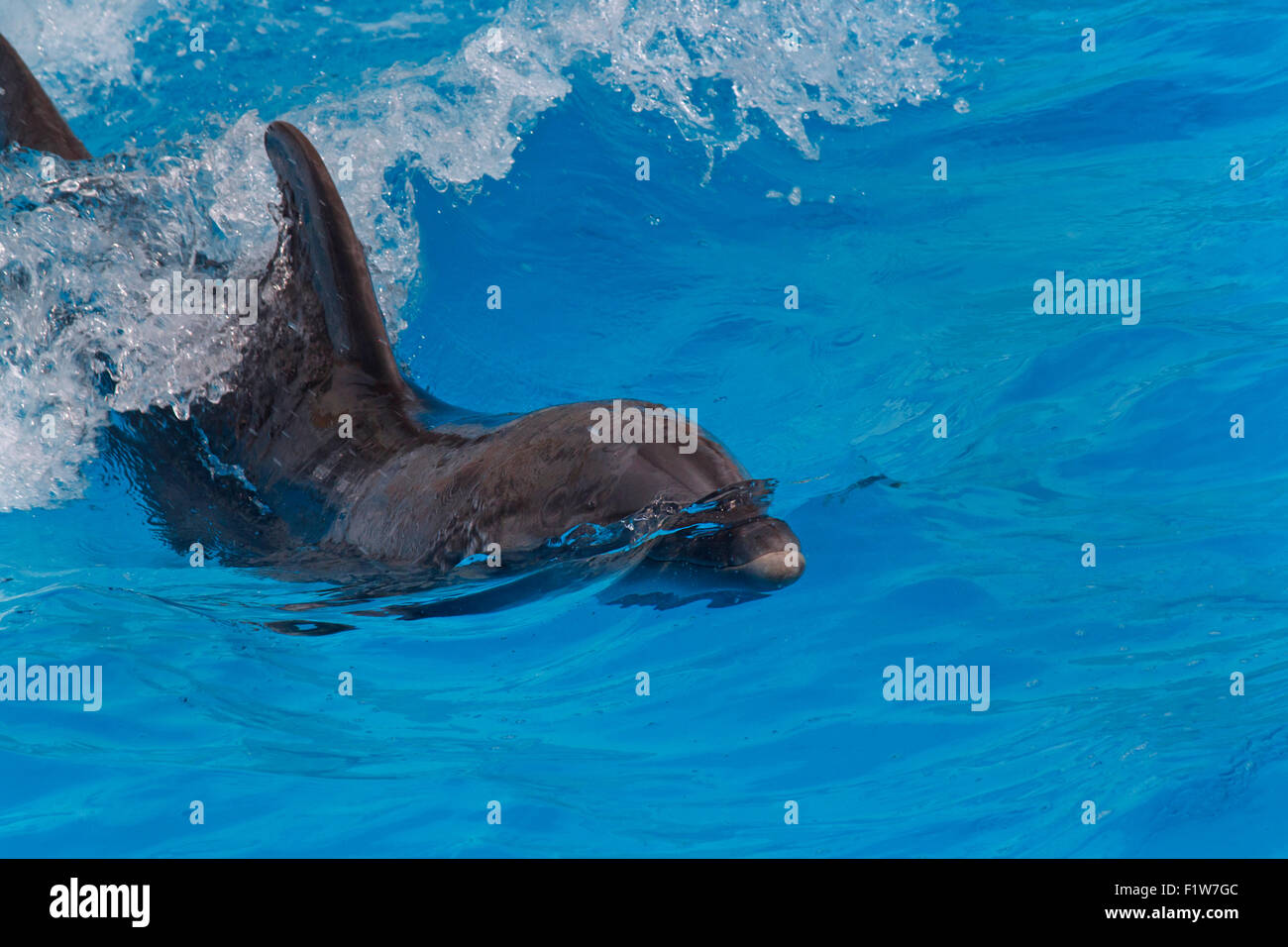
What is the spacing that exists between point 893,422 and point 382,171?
13.1 ft

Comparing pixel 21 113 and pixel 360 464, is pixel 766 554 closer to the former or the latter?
pixel 360 464

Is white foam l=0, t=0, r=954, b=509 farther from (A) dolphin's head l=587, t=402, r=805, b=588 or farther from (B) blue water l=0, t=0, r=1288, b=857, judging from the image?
(A) dolphin's head l=587, t=402, r=805, b=588

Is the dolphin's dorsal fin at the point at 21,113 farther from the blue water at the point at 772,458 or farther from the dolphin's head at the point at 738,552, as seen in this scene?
the dolphin's head at the point at 738,552

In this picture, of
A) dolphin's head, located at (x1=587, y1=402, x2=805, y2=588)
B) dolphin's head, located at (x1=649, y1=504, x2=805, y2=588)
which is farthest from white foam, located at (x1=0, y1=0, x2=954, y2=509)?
dolphin's head, located at (x1=649, y1=504, x2=805, y2=588)

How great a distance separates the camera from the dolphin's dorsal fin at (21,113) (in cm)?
581

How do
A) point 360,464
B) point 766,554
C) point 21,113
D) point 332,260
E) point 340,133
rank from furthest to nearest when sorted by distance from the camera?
point 340,133
point 21,113
point 332,260
point 360,464
point 766,554

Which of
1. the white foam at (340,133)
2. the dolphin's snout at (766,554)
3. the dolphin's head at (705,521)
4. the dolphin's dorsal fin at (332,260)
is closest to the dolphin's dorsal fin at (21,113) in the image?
the white foam at (340,133)

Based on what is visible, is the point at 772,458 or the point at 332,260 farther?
the point at 772,458

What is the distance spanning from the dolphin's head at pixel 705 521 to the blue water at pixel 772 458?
2.03ft

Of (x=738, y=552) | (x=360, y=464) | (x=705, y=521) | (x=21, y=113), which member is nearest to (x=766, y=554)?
(x=738, y=552)

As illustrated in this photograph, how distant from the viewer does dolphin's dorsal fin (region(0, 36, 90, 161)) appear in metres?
5.81

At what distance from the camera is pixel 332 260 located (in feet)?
15.6

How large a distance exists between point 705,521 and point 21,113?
429 centimetres

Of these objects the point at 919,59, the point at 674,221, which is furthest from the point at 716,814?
the point at 919,59
